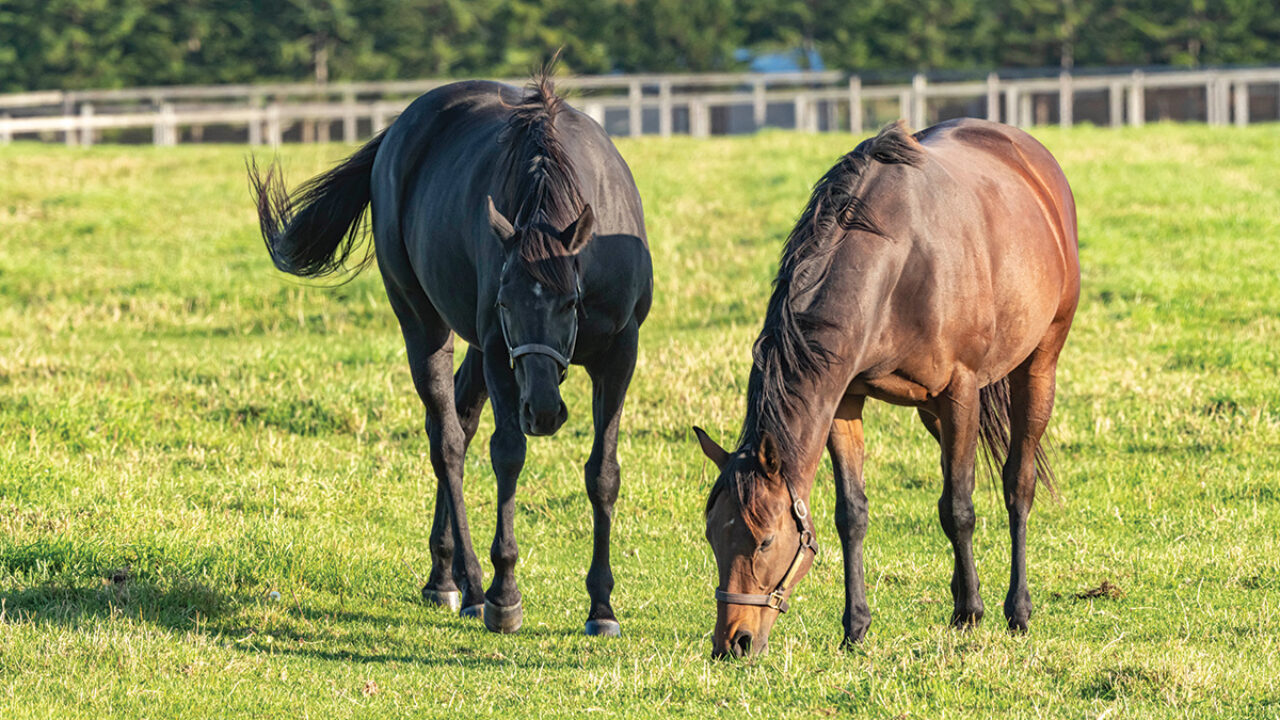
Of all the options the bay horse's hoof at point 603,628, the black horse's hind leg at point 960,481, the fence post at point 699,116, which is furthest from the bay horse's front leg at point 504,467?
Answer: the fence post at point 699,116

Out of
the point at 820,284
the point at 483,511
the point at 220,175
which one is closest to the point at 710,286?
the point at 483,511

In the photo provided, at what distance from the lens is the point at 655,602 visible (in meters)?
6.39

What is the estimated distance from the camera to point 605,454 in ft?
19.6

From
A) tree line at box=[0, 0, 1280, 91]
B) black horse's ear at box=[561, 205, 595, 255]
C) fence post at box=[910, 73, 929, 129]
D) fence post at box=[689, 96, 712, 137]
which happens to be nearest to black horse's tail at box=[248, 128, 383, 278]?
black horse's ear at box=[561, 205, 595, 255]

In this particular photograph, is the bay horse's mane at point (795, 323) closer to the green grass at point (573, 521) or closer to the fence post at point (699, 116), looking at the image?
the green grass at point (573, 521)

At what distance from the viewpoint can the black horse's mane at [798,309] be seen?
480cm

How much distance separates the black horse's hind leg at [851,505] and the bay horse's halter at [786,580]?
0.84 meters

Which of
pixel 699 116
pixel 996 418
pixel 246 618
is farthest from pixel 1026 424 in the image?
pixel 699 116

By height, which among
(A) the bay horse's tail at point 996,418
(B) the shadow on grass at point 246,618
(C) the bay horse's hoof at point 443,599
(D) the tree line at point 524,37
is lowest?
(C) the bay horse's hoof at point 443,599

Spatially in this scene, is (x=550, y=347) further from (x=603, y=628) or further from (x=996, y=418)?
(x=996, y=418)

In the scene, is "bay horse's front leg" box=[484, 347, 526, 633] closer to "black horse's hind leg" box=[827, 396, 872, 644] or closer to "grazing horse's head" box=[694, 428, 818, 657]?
"grazing horse's head" box=[694, 428, 818, 657]

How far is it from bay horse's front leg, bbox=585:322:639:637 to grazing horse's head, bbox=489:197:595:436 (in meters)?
0.71

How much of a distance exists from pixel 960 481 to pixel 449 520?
8.07 feet

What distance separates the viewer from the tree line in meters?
42.5
